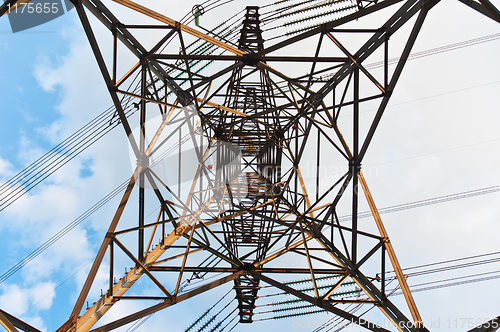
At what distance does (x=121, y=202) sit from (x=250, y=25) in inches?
442

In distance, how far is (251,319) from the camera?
14.0 m

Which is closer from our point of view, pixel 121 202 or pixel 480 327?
pixel 480 327

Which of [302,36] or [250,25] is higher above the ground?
[250,25]

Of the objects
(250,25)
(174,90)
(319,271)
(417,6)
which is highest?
(250,25)

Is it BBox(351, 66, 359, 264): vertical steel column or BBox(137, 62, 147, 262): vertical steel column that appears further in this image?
BBox(137, 62, 147, 262): vertical steel column

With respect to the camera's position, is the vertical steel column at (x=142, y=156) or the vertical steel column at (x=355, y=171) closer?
the vertical steel column at (x=355, y=171)

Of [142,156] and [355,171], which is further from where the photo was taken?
[355,171]

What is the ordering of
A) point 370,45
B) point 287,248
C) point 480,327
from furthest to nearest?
point 287,248
point 370,45
point 480,327

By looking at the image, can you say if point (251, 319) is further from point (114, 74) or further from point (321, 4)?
point (321, 4)

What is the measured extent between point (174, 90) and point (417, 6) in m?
7.65

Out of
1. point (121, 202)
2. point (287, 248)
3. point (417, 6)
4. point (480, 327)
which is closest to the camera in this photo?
point (480, 327)

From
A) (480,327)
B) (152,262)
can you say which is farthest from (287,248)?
(480,327)

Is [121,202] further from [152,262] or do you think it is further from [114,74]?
[114,74]

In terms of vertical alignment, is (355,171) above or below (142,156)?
below
